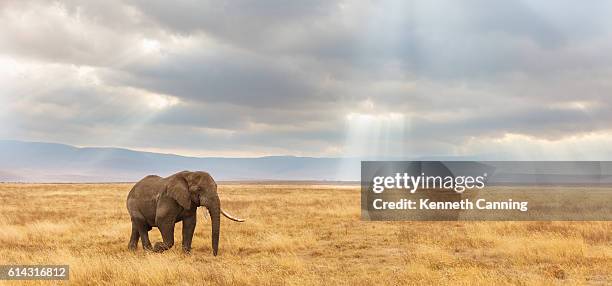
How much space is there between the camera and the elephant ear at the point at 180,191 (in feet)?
46.1

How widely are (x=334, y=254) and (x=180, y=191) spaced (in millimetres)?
5138

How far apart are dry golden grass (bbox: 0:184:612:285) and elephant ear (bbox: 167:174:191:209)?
153 cm

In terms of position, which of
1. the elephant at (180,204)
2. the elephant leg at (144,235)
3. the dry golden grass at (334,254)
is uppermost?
the elephant at (180,204)

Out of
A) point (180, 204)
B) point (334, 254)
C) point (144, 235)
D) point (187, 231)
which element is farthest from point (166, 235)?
point (334, 254)

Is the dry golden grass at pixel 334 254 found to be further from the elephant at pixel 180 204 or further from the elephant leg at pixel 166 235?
the elephant at pixel 180 204

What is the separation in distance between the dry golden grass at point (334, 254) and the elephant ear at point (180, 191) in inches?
60.1

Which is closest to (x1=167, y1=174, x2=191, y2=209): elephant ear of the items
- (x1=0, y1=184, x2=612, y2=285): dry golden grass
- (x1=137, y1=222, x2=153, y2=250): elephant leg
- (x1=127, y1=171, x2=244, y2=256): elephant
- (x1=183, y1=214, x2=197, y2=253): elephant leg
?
(x1=127, y1=171, x2=244, y2=256): elephant

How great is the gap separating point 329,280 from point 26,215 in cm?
2189

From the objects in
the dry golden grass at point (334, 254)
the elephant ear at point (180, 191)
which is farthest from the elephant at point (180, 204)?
the dry golden grass at point (334, 254)

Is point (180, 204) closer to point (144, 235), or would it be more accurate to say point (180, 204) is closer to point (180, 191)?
point (180, 191)

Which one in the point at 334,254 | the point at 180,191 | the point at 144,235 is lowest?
the point at 334,254

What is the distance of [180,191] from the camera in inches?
556

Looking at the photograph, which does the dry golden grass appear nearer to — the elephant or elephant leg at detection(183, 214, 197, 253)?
elephant leg at detection(183, 214, 197, 253)

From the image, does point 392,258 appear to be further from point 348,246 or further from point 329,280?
point 329,280
